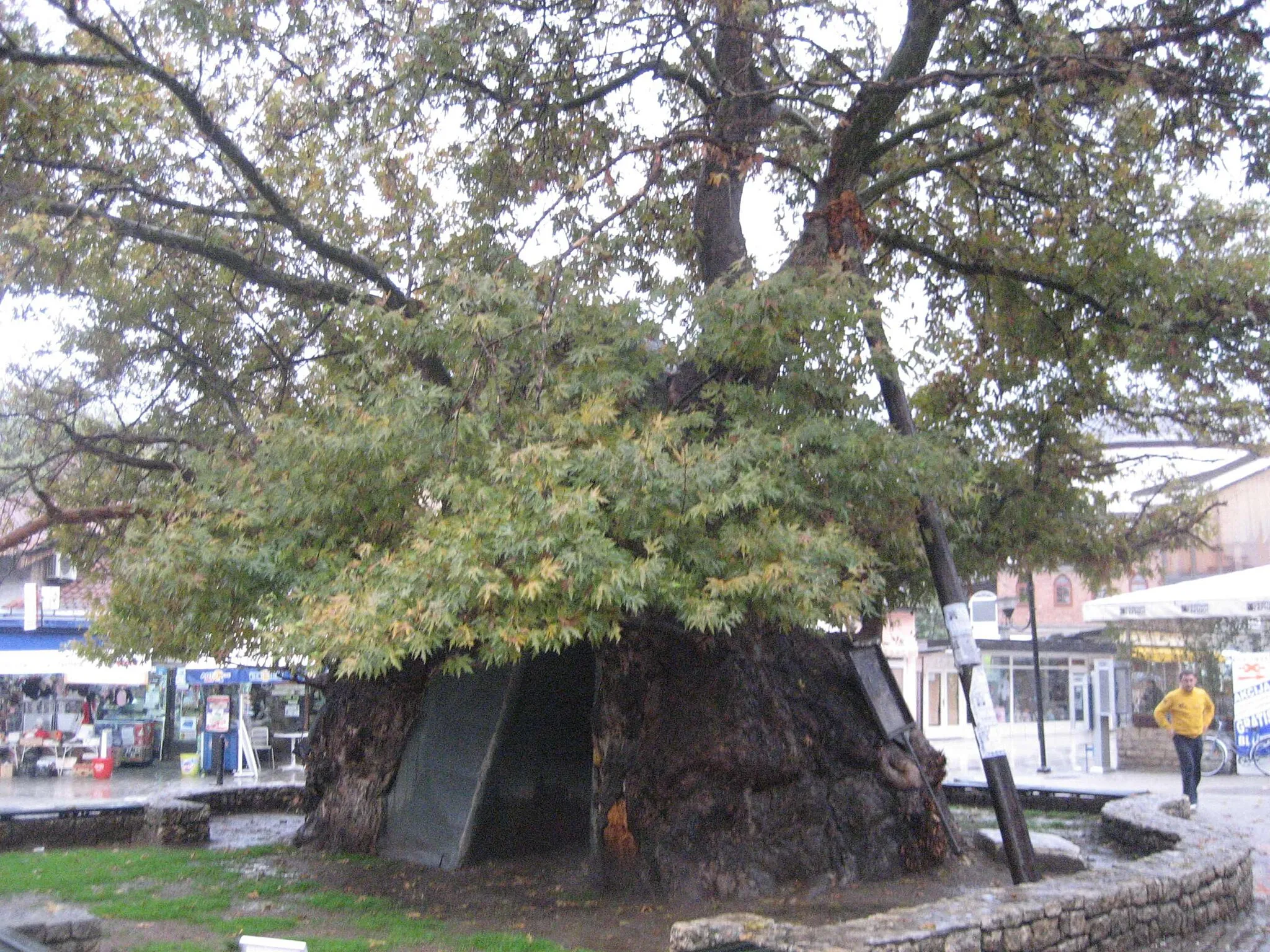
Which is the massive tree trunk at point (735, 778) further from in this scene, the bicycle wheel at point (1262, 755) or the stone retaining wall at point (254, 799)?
the bicycle wheel at point (1262, 755)

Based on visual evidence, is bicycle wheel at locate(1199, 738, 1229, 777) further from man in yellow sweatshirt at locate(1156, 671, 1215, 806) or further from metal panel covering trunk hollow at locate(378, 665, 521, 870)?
metal panel covering trunk hollow at locate(378, 665, 521, 870)

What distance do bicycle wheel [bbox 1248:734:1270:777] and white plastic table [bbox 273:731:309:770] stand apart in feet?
59.3

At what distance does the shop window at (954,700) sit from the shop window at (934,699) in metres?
0.48

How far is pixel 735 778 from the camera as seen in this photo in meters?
9.98

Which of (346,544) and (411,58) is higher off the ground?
(411,58)

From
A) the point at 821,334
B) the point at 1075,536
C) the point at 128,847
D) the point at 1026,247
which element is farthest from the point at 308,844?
the point at 1026,247

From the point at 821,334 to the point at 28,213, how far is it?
7056mm

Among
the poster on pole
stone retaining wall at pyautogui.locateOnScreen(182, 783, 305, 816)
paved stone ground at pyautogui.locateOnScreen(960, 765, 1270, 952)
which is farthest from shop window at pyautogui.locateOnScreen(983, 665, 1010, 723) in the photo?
stone retaining wall at pyautogui.locateOnScreen(182, 783, 305, 816)

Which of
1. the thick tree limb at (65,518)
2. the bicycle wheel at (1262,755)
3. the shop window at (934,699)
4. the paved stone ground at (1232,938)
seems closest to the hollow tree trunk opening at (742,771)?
the paved stone ground at (1232,938)

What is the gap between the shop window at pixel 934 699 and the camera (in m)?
40.9

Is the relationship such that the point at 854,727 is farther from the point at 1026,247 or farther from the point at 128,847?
the point at 128,847

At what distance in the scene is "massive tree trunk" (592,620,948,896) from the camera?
9906 millimetres

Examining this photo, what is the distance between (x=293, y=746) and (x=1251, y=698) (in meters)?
18.9

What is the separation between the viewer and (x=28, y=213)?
10.8 meters
